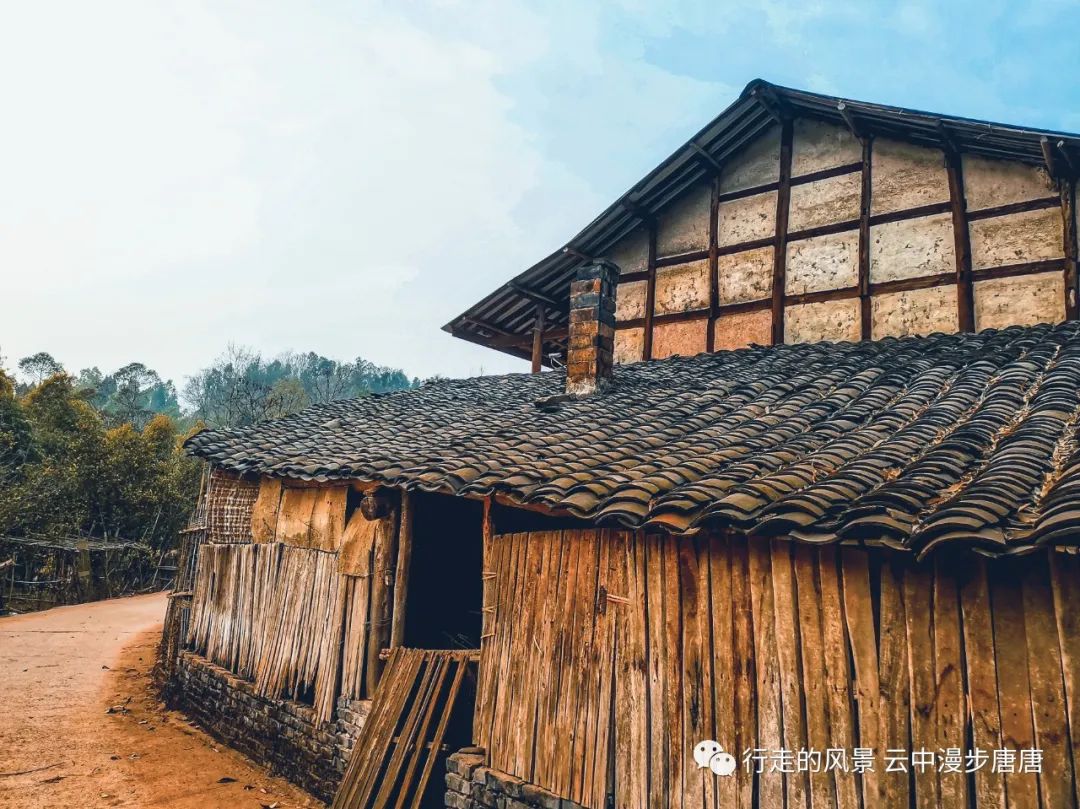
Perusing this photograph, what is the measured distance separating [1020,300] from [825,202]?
9.48 feet

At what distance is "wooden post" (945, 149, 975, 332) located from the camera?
27.1 feet

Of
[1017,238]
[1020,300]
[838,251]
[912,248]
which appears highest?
[838,251]

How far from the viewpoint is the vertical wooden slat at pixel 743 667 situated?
380 cm

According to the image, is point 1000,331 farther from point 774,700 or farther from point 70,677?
point 70,677

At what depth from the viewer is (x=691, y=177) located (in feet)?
34.9

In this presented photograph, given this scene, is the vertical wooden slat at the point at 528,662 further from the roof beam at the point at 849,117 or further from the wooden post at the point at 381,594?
the roof beam at the point at 849,117

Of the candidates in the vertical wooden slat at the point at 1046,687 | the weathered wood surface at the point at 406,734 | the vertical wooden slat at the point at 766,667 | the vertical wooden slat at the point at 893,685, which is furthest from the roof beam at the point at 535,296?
the vertical wooden slat at the point at 1046,687

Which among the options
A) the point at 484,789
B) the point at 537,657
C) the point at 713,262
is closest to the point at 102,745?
the point at 484,789

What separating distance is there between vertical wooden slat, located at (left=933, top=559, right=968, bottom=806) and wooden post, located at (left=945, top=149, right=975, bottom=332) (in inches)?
249

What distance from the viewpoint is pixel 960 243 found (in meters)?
8.38

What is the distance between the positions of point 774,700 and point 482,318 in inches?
404

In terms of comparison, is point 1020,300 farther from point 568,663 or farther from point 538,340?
point 538,340

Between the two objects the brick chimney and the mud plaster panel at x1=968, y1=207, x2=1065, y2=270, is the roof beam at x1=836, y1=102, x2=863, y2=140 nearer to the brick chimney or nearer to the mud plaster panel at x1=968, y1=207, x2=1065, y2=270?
the mud plaster panel at x1=968, y1=207, x2=1065, y2=270

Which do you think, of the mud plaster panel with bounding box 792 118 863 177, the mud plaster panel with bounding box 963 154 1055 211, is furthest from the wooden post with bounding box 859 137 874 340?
the mud plaster panel with bounding box 963 154 1055 211
